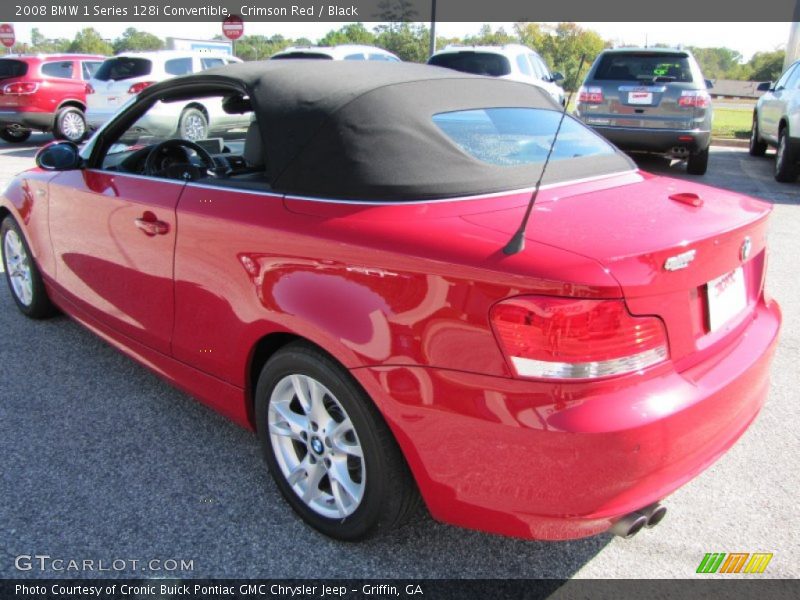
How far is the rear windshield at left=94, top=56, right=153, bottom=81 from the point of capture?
13.2m

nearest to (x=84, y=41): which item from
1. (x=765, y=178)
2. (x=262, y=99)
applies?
(x=765, y=178)

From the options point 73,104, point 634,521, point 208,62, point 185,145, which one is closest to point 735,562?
point 634,521

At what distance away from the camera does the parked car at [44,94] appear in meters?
13.7

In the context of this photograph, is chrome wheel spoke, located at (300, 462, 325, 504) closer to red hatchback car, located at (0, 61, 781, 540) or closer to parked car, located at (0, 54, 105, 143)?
red hatchback car, located at (0, 61, 781, 540)

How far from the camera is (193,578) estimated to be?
2.30 meters

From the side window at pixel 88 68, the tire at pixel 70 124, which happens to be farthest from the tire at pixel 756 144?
the side window at pixel 88 68

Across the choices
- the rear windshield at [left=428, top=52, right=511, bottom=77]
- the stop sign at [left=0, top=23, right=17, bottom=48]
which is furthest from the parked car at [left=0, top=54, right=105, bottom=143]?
the stop sign at [left=0, top=23, right=17, bottom=48]

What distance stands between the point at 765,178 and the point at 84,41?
68561 mm

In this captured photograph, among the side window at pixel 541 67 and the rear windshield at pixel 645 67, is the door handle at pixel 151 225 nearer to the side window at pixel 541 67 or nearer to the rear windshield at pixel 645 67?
the rear windshield at pixel 645 67

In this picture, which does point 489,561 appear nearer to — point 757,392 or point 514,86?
point 757,392

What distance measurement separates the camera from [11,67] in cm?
1411

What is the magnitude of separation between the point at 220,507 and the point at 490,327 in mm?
1415

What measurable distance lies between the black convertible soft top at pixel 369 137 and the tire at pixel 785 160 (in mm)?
8075

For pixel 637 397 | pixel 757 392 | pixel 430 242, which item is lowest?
pixel 757 392
